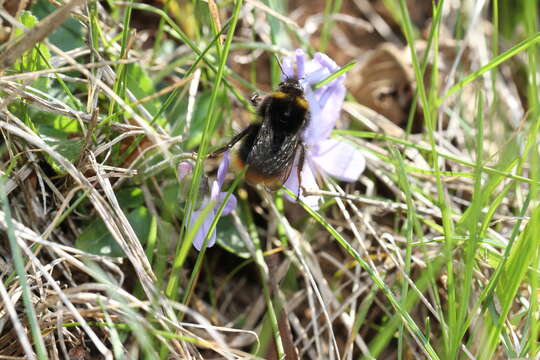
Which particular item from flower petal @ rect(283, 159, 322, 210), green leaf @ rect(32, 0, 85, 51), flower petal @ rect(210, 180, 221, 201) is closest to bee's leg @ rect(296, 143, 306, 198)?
flower petal @ rect(283, 159, 322, 210)

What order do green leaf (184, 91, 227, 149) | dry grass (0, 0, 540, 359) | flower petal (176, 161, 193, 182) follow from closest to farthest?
dry grass (0, 0, 540, 359) < flower petal (176, 161, 193, 182) < green leaf (184, 91, 227, 149)

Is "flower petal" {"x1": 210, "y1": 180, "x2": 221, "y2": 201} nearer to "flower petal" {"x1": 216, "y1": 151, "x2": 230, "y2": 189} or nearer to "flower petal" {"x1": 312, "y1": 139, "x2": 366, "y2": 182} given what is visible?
"flower petal" {"x1": 216, "y1": 151, "x2": 230, "y2": 189}

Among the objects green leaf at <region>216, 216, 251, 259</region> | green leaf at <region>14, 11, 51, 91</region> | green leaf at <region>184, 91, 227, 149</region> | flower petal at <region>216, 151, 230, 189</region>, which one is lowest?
green leaf at <region>216, 216, 251, 259</region>

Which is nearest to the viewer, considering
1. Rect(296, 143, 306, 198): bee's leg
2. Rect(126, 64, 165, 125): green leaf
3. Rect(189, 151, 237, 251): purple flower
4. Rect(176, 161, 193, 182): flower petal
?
Rect(189, 151, 237, 251): purple flower

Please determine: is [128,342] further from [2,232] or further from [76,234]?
[2,232]

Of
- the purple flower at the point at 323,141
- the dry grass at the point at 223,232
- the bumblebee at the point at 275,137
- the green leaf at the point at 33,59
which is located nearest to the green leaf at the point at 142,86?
the dry grass at the point at 223,232

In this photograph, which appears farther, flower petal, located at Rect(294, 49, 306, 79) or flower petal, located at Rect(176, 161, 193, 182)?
flower petal, located at Rect(294, 49, 306, 79)

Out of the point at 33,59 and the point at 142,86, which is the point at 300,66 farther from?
the point at 33,59
